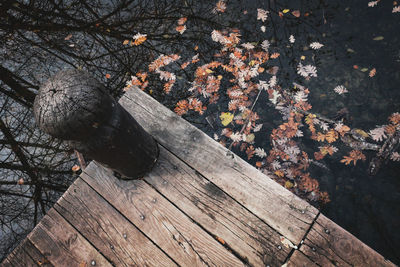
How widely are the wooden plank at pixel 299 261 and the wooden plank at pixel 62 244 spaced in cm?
153

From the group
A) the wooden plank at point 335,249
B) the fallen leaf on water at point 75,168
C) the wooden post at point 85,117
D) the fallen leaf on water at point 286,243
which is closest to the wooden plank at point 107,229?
the wooden post at point 85,117

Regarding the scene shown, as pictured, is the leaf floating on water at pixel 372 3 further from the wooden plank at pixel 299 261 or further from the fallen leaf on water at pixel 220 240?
the fallen leaf on water at pixel 220 240

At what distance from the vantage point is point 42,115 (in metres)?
1.24

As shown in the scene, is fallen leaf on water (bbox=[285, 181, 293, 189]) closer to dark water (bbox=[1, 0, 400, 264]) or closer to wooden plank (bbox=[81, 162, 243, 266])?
dark water (bbox=[1, 0, 400, 264])

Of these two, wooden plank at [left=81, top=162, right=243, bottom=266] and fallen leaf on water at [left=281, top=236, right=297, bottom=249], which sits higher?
fallen leaf on water at [left=281, top=236, right=297, bottom=249]

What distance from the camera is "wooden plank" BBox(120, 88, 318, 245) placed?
6.06ft

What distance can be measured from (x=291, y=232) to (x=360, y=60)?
2.97 meters

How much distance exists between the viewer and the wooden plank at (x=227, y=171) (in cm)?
185

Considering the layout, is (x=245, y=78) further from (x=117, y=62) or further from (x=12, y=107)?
(x=12, y=107)

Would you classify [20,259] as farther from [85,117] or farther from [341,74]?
[341,74]

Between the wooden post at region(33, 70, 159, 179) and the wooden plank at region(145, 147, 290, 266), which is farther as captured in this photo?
the wooden plank at region(145, 147, 290, 266)

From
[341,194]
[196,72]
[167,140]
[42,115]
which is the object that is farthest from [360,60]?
[42,115]

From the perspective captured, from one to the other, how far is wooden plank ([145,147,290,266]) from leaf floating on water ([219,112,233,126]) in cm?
148

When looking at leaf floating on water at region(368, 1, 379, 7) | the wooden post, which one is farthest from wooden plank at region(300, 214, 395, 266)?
leaf floating on water at region(368, 1, 379, 7)
